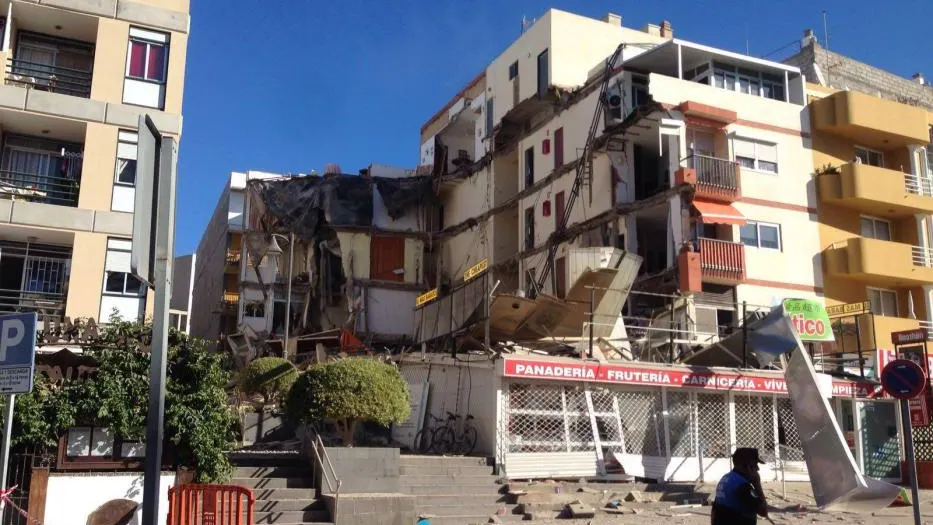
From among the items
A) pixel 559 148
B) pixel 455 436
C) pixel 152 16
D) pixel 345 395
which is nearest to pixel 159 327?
pixel 345 395

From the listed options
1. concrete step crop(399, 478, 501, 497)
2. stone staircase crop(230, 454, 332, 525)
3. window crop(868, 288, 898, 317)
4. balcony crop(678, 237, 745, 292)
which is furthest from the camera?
window crop(868, 288, 898, 317)

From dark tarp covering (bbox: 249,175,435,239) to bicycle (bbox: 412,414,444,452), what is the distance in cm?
1940

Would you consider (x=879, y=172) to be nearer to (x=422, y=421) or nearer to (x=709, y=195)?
(x=709, y=195)

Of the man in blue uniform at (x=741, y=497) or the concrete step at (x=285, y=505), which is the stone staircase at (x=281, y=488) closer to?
the concrete step at (x=285, y=505)

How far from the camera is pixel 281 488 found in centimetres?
1458

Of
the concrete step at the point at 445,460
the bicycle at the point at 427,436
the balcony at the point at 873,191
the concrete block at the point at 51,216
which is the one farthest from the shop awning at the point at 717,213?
the concrete block at the point at 51,216

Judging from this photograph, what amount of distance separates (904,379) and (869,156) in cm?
2492

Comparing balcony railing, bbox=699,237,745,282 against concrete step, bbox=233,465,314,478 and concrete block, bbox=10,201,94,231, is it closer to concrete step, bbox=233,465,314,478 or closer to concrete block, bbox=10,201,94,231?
concrete step, bbox=233,465,314,478

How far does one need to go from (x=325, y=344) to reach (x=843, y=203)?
64.8 ft

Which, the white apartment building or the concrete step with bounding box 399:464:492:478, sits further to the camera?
the white apartment building

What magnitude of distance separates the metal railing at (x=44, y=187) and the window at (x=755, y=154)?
20.2 metres

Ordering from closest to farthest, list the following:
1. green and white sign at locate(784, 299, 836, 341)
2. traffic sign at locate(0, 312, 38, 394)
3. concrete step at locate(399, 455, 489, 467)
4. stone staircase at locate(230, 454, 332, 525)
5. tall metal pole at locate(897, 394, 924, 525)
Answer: traffic sign at locate(0, 312, 38, 394) → tall metal pole at locate(897, 394, 924, 525) → stone staircase at locate(230, 454, 332, 525) → concrete step at locate(399, 455, 489, 467) → green and white sign at locate(784, 299, 836, 341)

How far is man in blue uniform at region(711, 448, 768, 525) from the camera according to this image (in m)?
7.49

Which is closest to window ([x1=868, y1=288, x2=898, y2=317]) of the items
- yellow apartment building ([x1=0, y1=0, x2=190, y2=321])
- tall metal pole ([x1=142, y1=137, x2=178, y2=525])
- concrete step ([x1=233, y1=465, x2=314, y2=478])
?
concrete step ([x1=233, y1=465, x2=314, y2=478])
